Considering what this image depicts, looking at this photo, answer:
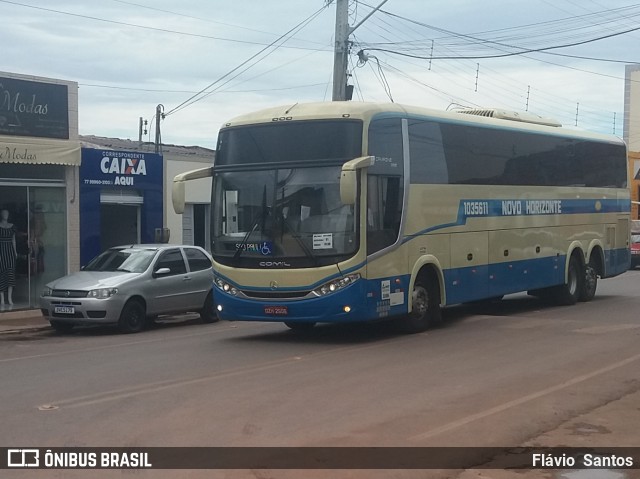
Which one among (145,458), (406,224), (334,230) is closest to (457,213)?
(406,224)

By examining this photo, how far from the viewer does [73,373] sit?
1212cm

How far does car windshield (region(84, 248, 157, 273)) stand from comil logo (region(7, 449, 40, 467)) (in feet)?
34.7

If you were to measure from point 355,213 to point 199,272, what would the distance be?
6330 mm

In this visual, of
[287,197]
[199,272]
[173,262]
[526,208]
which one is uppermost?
[287,197]

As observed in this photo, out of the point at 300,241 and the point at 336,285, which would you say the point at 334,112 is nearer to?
the point at 300,241

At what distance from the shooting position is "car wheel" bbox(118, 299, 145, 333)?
1753 centimetres

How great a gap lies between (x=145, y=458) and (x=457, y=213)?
1034 cm

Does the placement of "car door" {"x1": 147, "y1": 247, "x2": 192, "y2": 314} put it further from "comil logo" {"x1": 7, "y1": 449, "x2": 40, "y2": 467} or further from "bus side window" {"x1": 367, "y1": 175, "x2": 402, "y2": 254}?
"comil logo" {"x1": 7, "y1": 449, "x2": 40, "y2": 467}

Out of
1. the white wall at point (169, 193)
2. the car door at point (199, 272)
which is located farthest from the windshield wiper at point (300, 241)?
the white wall at point (169, 193)

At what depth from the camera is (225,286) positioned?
14945mm

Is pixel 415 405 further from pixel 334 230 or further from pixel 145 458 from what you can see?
pixel 334 230

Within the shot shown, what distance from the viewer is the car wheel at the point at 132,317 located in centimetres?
1753

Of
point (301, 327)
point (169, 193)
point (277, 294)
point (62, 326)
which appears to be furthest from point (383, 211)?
point (169, 193)

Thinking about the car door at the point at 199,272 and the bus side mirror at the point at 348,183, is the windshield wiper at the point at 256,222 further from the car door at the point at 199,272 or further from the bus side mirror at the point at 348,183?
the car door at the point at 199,272
